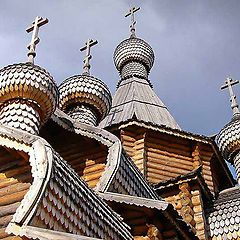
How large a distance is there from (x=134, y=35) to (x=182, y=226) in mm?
10176

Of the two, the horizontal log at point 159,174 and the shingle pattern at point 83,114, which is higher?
the shingle pattern at point 83,114

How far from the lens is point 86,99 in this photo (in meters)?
8.65

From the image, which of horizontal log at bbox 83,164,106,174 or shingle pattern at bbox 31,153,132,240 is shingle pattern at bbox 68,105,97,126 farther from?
shingle pattern at bbox 31,153,132,240

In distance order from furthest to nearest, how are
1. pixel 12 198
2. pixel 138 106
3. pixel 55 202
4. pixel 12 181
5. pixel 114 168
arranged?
pixel 138 106 < pixel 114 168 < pixel 12 181 < pixel 12 198 < pixel 55 202

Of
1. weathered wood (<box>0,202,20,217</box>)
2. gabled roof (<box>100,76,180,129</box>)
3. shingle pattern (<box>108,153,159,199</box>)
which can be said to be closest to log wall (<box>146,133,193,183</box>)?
gabled roof (<box>100,76,180,129</box>)

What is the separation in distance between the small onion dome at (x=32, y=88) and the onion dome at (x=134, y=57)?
8.19 metres

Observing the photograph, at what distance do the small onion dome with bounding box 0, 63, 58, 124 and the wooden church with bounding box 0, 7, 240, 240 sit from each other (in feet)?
0.04

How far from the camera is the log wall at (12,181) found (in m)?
4.67

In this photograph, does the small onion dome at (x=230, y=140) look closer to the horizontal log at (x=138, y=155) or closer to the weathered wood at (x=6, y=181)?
the horizontal log at (x=138, y=155)

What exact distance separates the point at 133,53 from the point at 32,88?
29.3 ft

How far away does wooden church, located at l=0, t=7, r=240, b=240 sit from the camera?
4.56 metres

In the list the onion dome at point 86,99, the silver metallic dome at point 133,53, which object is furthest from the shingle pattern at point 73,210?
the silver metallic dome at point 133,53

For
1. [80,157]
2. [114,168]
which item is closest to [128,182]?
[114,168]

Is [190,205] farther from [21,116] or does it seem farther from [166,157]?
[21,116]
